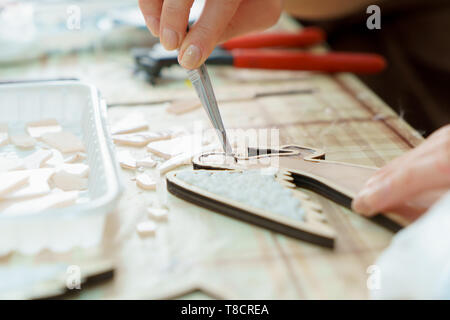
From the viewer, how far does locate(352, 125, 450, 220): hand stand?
0.48 m

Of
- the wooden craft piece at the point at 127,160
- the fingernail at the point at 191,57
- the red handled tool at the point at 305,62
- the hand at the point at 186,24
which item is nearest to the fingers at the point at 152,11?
the hand at the point at 186,24

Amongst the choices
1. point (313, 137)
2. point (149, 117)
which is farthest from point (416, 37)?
point (149, 117)

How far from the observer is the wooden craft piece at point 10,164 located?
2.12ft

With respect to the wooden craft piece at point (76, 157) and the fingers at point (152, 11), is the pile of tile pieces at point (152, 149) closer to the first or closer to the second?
the wooden craft piece at point (76, 157)

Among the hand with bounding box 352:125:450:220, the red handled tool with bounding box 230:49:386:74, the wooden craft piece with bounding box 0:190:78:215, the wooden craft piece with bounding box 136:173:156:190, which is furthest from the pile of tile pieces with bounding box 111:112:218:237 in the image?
the red handled tool with bounding box 230:49:386:74

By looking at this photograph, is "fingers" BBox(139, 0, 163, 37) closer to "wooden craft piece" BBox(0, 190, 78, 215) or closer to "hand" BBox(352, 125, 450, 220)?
"wooden craft piece" BBox(0, 190, 78, 215)

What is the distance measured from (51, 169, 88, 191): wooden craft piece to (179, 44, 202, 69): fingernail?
9.7 inches

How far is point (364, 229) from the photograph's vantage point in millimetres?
539

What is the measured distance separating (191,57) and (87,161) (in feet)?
Result: 0.77

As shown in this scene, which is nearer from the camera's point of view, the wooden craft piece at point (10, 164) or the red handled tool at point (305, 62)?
the wooden craft piece at point (10, 164)

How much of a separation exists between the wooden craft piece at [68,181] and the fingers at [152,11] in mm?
332

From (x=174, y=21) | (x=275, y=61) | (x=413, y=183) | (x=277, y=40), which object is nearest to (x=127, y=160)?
(x=174, y=21)

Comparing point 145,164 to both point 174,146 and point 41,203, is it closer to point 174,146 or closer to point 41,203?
point 174,146
